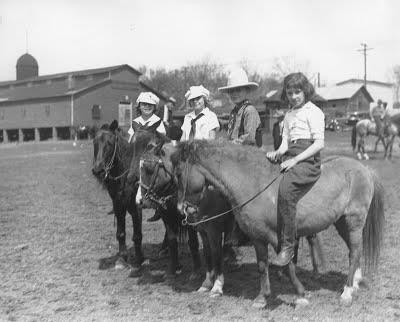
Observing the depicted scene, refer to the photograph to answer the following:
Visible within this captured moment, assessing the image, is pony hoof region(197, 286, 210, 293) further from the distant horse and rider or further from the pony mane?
the distant horse and rider

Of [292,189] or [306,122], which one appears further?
[306,122]

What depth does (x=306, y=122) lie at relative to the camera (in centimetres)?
549

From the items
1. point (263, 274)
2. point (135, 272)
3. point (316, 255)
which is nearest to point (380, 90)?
point (316, 255)

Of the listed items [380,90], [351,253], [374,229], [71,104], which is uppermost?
[380,90]

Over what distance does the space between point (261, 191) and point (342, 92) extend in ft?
265

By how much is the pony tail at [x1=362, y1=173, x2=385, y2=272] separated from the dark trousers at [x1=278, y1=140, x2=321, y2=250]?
1.29 meters

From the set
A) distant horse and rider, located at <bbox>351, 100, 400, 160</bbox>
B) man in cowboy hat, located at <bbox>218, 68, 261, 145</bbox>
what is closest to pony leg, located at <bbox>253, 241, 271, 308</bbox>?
man in cowboy hat, located at <bbox>218, 68, 261, 145</bbox>

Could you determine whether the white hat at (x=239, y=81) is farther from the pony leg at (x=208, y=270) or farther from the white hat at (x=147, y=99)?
the pony leg at (x=208, y=270)

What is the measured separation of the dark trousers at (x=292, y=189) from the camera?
534cm

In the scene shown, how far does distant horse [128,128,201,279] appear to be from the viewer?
19.7ft

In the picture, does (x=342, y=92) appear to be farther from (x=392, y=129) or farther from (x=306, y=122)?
(x=306, y=122)

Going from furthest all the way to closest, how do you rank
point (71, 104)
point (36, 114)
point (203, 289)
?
point (36, 114)
point (71, 104)
point (203, 289)

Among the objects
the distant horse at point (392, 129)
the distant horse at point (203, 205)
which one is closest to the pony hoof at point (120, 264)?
the distant horse at point (203, 205)

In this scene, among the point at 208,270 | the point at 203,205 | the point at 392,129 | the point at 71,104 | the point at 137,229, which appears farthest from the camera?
the point at 71,104
